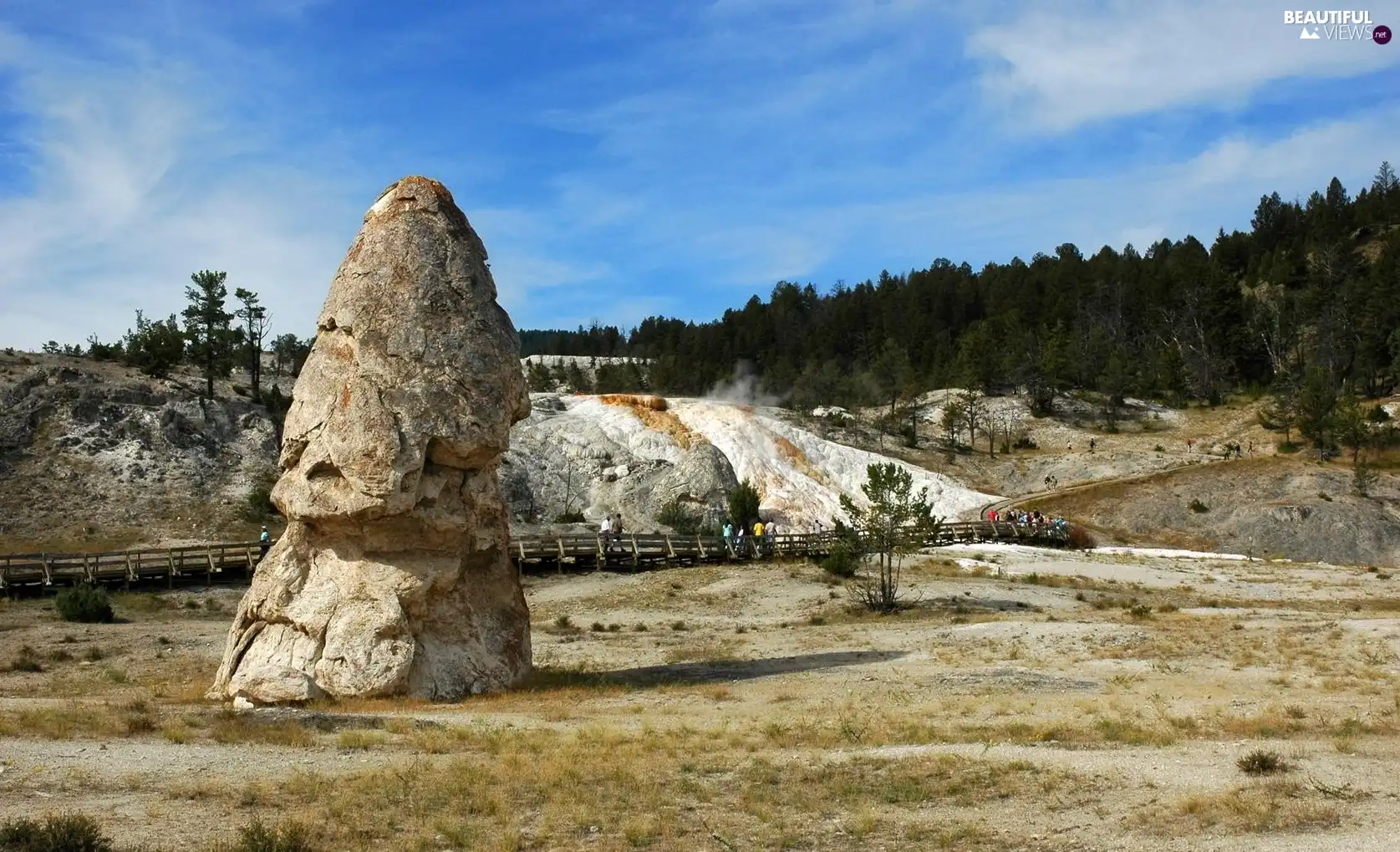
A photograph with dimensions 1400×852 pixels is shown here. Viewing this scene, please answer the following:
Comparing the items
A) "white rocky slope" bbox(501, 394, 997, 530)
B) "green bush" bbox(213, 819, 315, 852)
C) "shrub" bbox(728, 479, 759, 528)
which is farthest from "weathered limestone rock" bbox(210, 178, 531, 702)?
"white rocky slope" bbox(501, 394, 997, 530)

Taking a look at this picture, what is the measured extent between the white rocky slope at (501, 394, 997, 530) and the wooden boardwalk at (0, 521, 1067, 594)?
6.99 meters

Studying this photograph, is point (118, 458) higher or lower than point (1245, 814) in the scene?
higher

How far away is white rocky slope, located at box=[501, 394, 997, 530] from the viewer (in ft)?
186

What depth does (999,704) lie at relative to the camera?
56.2ft

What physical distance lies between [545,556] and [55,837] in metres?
35.4

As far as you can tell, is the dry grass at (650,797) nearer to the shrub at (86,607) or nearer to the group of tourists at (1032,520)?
the shrub at (86,607)

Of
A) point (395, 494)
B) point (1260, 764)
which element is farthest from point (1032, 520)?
point (1260, 764)

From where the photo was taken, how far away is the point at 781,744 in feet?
46.8

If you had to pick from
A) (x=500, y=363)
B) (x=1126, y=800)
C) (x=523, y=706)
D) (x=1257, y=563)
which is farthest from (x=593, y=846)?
(x=1257, y=563)

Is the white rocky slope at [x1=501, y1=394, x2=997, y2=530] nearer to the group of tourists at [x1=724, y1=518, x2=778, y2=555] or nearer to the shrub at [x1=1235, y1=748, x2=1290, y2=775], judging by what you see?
the group of tourists at [x1=724, y1=518, x2=778, y2=555]

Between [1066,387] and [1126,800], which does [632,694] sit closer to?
[1126,800]

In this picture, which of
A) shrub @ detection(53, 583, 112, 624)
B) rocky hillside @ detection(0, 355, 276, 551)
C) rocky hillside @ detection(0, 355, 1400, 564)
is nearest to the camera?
shrub @ detection(53, 583, 112, 624)

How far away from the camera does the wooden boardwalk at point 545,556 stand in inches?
1421

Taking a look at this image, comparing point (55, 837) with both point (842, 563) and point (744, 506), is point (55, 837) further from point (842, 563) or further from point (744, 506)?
point (744, 506)
